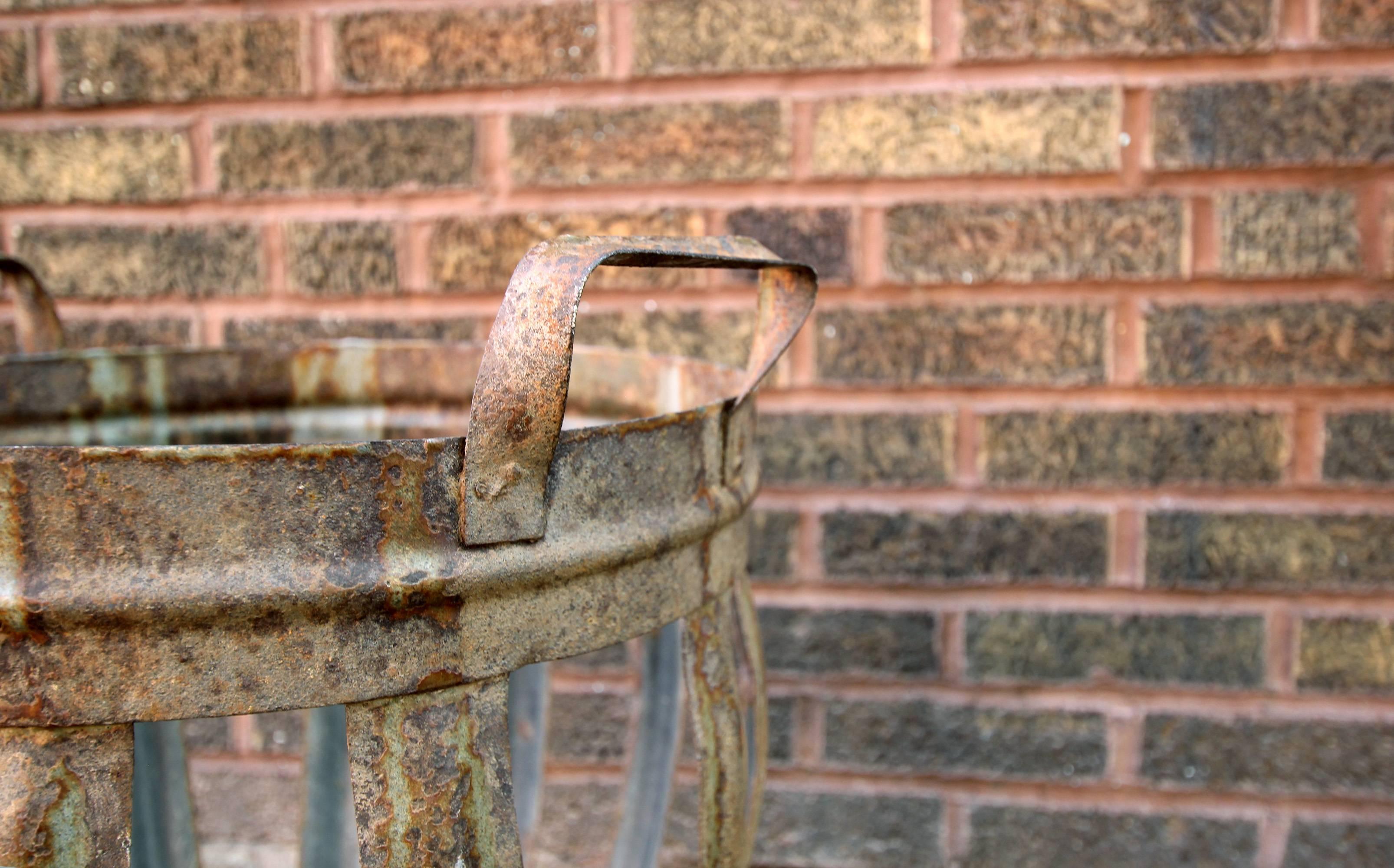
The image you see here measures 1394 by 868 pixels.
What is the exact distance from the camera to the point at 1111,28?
0.98m

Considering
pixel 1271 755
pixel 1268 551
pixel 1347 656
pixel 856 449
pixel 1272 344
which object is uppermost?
pixel 1272 344

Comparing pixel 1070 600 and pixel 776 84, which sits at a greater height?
pixel 776 84

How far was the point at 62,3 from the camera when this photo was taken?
42.2 inches

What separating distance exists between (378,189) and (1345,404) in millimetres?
1073

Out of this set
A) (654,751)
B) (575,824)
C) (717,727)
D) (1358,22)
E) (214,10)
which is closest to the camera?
(717,727)

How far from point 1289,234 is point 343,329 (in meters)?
1.03

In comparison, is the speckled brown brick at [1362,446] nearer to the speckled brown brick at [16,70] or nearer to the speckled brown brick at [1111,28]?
the speckled brown brick at [1111,28]

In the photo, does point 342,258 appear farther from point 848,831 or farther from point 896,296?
point 848,831

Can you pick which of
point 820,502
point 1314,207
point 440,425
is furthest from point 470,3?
point 1314,207

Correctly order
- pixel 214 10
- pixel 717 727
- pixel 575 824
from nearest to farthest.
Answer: pixel 717 727, pixel 214 10, pixel 575 824

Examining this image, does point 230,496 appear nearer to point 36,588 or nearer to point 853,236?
point 36,588

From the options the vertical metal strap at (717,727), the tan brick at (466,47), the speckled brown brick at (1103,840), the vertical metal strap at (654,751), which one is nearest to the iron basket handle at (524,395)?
the vertical metal strap at (717,727)

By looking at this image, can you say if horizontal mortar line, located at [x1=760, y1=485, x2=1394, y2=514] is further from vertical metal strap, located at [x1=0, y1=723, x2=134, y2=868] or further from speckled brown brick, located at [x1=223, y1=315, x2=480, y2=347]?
vertical metal strap, located at [x1=0, y1=723, x2=134, y2=868]

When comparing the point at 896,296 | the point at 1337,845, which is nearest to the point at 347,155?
the point at 896,296
